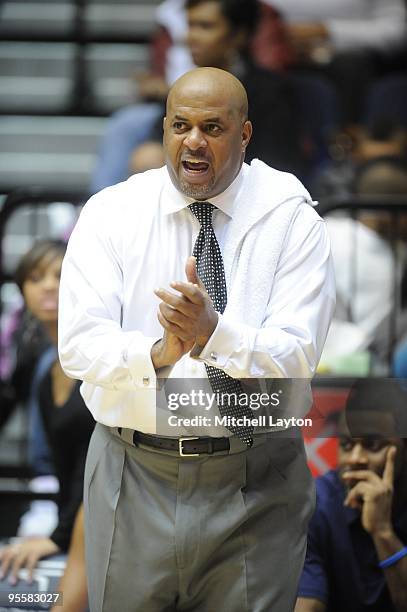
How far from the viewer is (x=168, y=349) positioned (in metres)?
2.39

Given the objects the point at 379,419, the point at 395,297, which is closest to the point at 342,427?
the point at 379,419

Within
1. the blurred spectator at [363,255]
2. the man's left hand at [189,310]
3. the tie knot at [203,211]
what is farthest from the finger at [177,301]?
the blurred spectator at [363,255]

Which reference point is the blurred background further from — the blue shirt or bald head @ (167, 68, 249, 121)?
bald head @ (167, 68, 249, 121)

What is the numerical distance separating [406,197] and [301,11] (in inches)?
70.4

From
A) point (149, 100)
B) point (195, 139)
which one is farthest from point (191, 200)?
point (149, 100)

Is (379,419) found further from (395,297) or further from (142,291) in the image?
(395,297)

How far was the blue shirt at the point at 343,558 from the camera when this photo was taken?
2869 mm

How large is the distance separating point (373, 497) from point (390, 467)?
0.08 m

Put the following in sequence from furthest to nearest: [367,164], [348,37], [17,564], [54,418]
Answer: [348,37], [367,164], [54,418], [17,564]

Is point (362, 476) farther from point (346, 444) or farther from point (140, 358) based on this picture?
point (140, 358)

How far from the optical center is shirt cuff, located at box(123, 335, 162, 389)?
7.88 feet

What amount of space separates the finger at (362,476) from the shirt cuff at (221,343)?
63cm

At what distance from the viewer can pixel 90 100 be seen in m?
5.59

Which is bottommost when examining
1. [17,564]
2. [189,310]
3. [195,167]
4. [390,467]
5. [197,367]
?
[17,564]
